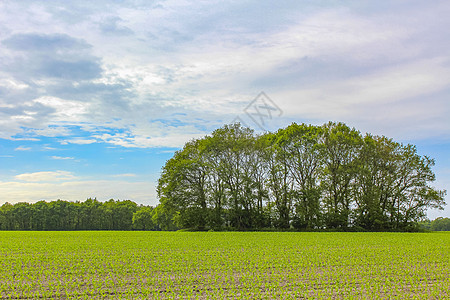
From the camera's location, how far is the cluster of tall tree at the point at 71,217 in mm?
101500

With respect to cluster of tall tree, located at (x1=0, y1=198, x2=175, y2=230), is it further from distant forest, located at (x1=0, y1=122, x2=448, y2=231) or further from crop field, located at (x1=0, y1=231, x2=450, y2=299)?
crop field, located at (x1=0, y1=231, x2=450, y2=299)

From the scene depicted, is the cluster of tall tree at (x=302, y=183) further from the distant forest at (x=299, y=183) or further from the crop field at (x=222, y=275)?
the crop field at (x=222, y=275)

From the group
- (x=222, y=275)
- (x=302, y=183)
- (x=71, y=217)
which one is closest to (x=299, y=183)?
(x=302, y=183)

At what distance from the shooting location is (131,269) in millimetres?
16594

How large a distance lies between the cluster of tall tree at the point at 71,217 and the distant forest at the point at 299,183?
44.7 m

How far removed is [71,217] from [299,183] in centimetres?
7552

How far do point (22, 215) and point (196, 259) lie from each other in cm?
9934

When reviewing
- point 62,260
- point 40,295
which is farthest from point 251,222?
point 40,295

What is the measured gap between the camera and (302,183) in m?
57.1

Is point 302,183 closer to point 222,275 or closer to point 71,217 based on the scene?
point 222,275

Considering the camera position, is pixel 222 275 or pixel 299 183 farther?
pixel 299 183

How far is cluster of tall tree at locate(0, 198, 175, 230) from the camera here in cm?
10150

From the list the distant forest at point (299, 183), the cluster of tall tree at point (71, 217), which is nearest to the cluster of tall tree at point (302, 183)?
the distant forest at point (299, 183)

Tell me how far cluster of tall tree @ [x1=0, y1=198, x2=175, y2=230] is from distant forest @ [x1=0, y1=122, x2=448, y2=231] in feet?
147
